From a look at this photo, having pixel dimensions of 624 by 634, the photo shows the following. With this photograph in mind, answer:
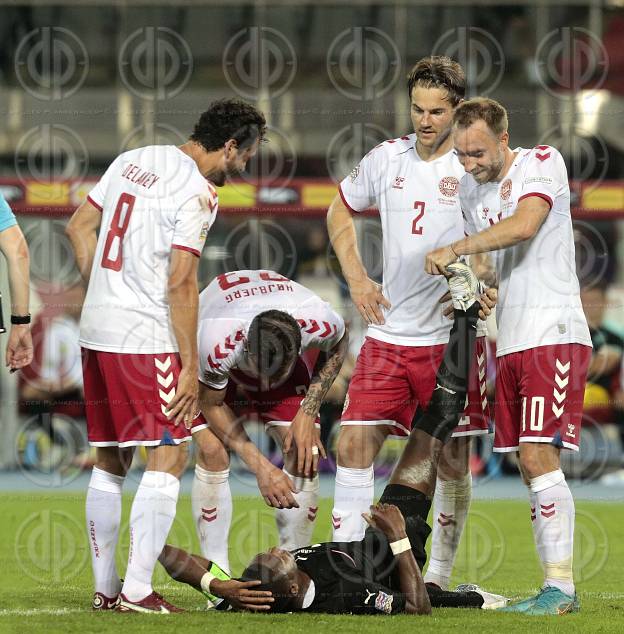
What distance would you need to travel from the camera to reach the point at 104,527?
5547 millimetres

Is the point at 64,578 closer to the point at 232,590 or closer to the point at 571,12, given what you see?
the point at 232,590

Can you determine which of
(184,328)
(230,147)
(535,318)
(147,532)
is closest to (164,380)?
(184,328)

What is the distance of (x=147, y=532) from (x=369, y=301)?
1.54 m

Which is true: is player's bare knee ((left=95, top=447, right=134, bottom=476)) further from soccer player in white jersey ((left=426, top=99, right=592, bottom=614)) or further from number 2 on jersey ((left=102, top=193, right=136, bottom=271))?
soccer player in white jersey ((left=426, top=99, right=592, bottom=614))

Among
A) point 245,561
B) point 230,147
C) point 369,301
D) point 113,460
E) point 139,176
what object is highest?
point 230,147

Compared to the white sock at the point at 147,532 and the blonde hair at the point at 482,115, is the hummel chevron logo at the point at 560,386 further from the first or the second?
the white sock at the point at 147,532

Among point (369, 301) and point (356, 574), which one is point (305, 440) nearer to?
point (369, 301)

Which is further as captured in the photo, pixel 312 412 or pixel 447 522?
pixel 447 522

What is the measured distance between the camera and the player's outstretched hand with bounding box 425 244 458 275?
5.50 meters

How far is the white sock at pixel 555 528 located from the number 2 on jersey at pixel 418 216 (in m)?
1.28

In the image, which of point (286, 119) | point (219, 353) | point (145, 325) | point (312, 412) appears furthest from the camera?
point (286, 119)

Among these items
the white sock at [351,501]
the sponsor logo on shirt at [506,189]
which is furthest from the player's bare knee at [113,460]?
the sponsor logo on shirt at [506,189]

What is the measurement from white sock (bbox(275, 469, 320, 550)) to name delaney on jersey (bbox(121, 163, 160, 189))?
1.52 m

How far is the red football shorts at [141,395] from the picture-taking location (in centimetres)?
537
